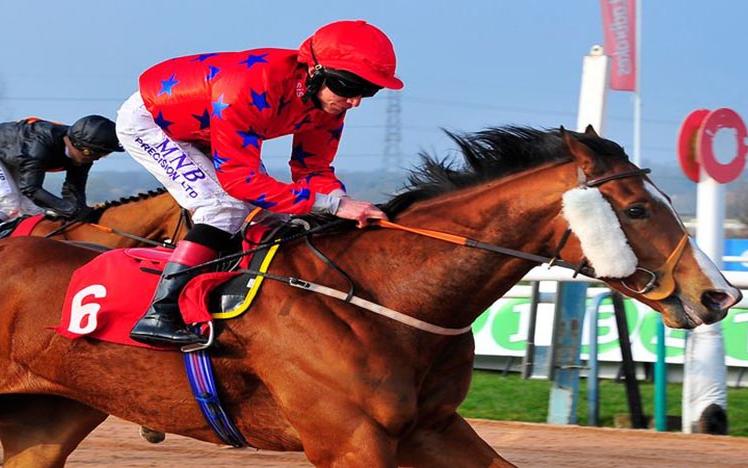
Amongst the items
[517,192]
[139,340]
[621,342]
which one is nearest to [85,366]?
[139,340]

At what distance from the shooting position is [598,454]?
18.4 feet

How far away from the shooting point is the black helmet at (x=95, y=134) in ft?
19.7

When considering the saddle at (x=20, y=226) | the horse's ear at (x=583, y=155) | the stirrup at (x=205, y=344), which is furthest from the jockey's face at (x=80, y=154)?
the horse's ear at (x=583, y=155)

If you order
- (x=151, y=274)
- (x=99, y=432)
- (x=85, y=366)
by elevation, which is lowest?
(x=99, y=432)

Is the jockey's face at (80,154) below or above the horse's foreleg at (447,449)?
above

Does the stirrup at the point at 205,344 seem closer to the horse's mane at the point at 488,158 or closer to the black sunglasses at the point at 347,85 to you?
the horse's mane at the point at 488,158

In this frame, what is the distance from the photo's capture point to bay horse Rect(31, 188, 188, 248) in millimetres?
6109

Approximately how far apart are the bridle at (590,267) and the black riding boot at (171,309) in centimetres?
71

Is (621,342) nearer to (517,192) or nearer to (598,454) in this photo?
(598,454)

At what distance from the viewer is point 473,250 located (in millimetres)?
3512

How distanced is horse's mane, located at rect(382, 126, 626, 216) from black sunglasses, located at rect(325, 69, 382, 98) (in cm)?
31

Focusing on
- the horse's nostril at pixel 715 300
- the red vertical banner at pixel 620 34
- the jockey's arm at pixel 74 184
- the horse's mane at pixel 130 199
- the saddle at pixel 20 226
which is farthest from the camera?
the red vertical banner at pixel 620 34

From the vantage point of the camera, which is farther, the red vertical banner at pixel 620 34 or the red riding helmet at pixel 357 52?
the red vertical banner at pixel 620 34

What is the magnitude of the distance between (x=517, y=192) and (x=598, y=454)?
97.7 inches
